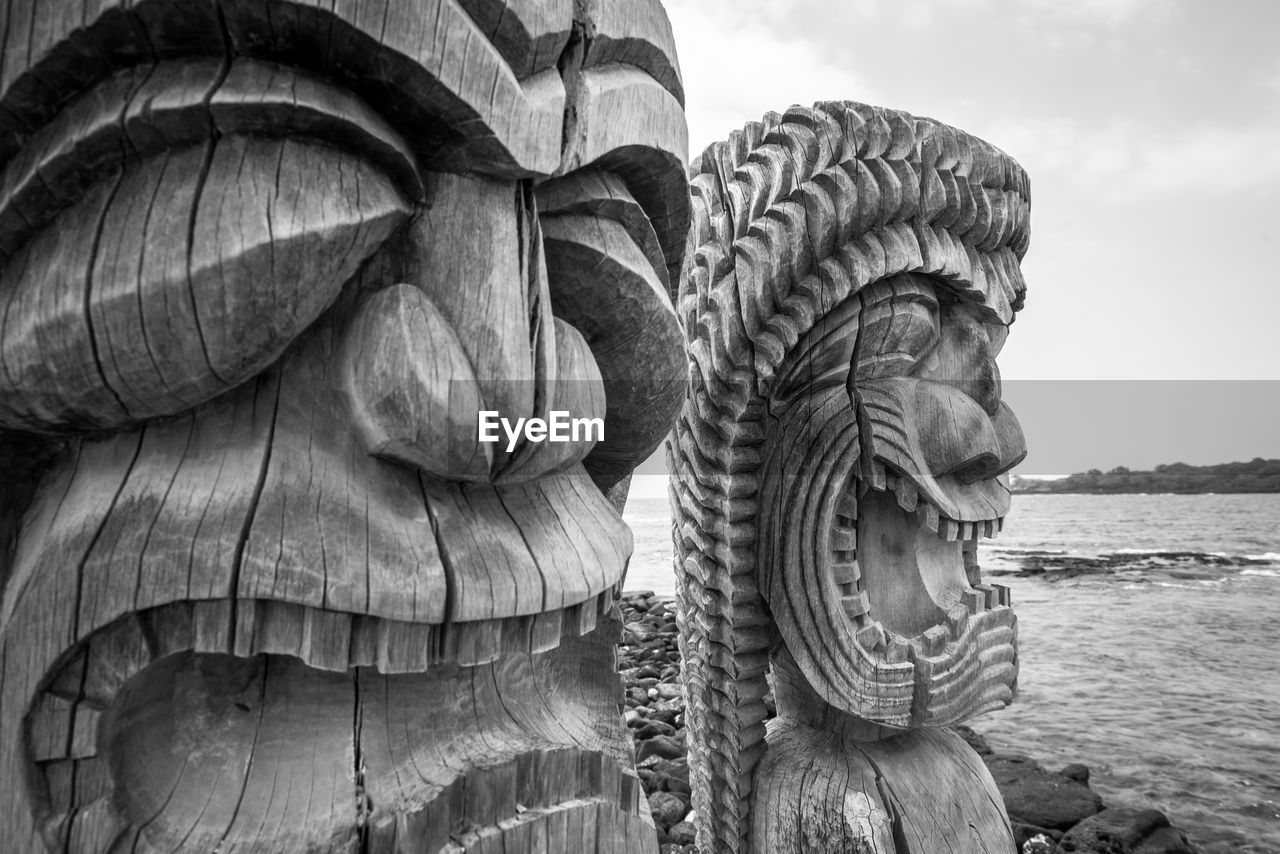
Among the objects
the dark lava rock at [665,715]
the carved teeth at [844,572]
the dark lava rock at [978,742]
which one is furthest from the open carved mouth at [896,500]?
the dark lava rock at [665,715]

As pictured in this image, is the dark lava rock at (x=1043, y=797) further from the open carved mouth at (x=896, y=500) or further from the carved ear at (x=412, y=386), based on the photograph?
the carved ear at (x=412, y=386)

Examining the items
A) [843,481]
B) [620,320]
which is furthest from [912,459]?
[620,320]

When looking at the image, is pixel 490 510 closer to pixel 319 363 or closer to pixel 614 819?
pixel 319 363

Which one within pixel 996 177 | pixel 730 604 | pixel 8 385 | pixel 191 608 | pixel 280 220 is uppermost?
A: pixel 996 177

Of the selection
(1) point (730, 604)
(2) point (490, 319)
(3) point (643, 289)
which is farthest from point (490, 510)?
(1) point (730, 604)

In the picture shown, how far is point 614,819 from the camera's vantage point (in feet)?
3.34

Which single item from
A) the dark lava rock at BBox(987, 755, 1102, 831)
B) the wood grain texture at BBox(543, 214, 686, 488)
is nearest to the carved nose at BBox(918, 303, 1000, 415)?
the wood grain texture at BBox(543, 214, 686, 488)

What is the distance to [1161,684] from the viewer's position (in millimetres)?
4352

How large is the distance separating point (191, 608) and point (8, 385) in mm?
287

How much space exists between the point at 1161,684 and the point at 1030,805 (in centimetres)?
159

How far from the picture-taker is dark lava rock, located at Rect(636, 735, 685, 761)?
384 cm

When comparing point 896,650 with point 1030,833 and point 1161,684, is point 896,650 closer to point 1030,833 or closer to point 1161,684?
point 1030,833

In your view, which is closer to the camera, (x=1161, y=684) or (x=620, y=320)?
(x=620, y=320)

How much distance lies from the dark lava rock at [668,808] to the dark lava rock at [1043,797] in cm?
120
